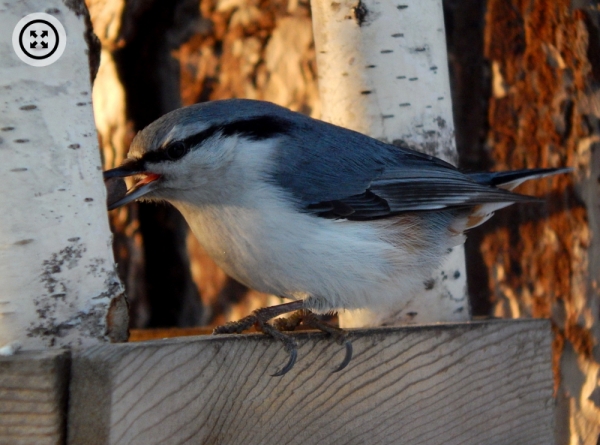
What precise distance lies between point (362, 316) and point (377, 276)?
47cm

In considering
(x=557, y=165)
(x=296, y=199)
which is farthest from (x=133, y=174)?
(x=557, y=165)

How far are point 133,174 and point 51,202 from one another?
1.24 feet

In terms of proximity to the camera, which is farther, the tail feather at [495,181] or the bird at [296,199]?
the tail feather at [495,181]

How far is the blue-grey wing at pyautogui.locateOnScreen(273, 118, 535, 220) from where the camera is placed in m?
1.99

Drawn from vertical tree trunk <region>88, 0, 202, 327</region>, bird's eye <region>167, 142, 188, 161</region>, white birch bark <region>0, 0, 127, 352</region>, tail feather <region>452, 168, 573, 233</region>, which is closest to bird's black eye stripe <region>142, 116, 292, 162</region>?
bird's eye <region>167, 142, 188, 161</region>

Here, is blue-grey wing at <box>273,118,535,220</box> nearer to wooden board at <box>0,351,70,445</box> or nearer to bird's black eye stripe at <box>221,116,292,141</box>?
bird's black eye stripe at <box>221,116,292,141</box>

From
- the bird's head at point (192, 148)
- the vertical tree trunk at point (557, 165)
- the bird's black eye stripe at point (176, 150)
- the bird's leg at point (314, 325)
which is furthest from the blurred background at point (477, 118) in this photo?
the bird's black eye stripe at point (176, 150)

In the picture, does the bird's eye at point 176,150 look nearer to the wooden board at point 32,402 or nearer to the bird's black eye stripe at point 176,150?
the bird's black eye stripe at point 176,150

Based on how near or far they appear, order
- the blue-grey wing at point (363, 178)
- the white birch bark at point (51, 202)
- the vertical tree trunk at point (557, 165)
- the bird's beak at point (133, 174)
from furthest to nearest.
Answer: the vertical tree trunk at point (557, 165), the blue-grey wing at point (363, 178), the bird's beak at point (133, 174), the white birch bark at point (51, 202)

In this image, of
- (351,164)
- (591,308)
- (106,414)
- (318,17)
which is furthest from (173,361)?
(591,308)

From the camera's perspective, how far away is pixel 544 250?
2.84 metres

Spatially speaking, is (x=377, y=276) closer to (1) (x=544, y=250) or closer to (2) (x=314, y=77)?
(1) (x=544, y=250)

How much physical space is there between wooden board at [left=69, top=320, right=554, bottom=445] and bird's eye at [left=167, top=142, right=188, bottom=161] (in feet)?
1.78

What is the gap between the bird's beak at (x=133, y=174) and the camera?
186 cm
